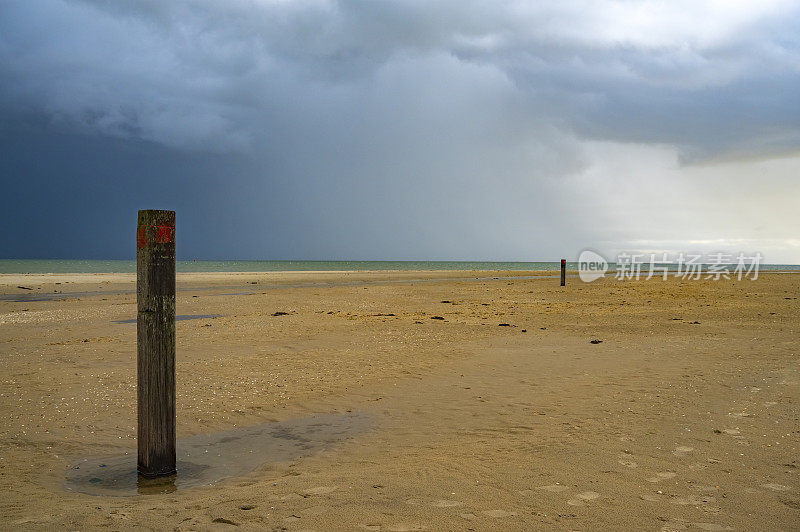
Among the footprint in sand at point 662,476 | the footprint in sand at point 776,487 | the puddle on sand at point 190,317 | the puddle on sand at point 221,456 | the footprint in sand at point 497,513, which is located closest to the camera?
the footprint in sand at point 497,513

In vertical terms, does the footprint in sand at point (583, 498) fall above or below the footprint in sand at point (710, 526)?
below

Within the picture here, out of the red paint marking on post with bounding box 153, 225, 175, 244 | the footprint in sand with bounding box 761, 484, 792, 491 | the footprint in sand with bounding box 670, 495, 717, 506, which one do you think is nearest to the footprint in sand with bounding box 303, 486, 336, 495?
the red paint marking on post with bounding box 153, 225, 175, 244

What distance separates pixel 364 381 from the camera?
27.8ft

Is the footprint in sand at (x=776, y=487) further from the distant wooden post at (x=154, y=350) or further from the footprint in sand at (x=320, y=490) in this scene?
the distant wooden post at (x=154, y=350)

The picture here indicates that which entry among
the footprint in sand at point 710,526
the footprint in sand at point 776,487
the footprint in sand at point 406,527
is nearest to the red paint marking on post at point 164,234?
the footprint in sand at point 406,527

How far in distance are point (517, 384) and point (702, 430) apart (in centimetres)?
271

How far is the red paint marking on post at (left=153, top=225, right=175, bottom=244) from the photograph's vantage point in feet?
16.1

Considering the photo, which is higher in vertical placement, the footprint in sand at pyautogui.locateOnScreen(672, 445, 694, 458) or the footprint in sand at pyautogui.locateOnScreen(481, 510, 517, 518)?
the footprint in sand at pyautogui.locateOnScreen(672, 445, 694, 458)

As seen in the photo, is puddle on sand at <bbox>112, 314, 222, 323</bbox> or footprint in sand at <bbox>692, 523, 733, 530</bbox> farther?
puddle on sand at <bbox>112, 314, 222, 323</bbox>

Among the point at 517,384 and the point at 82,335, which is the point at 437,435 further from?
the point at 82,335

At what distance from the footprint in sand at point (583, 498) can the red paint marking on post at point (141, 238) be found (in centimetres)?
409

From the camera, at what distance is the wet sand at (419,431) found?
401cm

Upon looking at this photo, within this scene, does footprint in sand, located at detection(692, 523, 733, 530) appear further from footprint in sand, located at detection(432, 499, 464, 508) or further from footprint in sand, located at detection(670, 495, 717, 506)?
footprint in sand, located at detection(432, 499, 464, 508)

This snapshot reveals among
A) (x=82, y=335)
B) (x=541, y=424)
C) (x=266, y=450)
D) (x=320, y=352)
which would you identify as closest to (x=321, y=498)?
(x=266, y=450)
